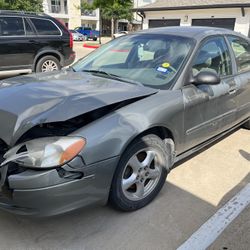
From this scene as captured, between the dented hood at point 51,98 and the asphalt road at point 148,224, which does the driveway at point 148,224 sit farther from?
the dented hood at point 51,98

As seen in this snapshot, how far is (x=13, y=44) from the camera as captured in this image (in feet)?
26.8

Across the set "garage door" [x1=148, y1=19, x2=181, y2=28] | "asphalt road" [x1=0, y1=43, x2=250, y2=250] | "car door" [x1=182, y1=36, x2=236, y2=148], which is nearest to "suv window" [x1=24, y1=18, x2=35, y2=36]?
"car door" [x1=182, y1=36, x2=236, y2=148]

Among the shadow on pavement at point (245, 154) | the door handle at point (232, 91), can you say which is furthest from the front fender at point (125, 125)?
the shadow on pavement at point (245, 154)

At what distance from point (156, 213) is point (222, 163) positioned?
4.76ft

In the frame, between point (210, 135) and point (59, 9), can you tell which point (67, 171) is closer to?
point (210, 135)

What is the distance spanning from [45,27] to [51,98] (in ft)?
22.9

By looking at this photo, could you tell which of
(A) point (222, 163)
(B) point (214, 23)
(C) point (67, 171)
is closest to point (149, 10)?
(B) point (214, 23)

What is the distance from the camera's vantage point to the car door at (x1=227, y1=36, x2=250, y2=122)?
402 cm

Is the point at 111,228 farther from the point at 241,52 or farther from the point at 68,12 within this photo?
the point at 68,12

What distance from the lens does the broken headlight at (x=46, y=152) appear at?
220 cm

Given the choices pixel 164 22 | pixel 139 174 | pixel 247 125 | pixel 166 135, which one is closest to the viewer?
pixel 139 174

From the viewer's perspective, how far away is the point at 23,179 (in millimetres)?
2156

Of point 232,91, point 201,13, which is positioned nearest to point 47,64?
point 232,91

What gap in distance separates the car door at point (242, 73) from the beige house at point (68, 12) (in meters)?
44.2
